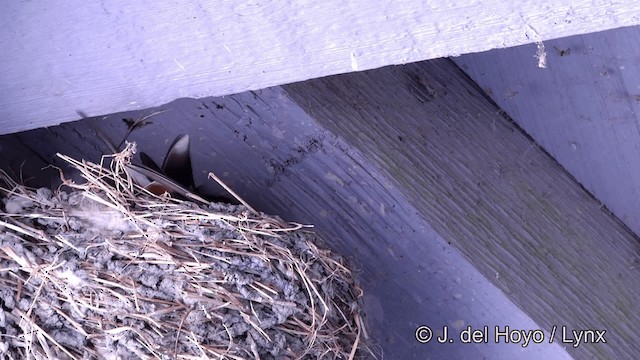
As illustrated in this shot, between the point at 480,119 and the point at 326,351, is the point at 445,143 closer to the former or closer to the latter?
the point at 480,119

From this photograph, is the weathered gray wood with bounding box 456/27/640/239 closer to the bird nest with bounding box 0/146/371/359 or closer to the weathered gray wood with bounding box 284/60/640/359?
the weathered gray wood with bounding box 284/60/640/359

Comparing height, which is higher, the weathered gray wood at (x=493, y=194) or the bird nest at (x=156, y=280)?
the weathered gray wood at (x=493, y=194)

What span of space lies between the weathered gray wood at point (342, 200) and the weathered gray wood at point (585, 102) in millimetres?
391

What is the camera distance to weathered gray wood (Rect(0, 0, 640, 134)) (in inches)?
44.4

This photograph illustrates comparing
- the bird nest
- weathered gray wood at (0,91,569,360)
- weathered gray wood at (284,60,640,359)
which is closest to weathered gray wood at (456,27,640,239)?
weathered gray wood at (284,60,640,359)

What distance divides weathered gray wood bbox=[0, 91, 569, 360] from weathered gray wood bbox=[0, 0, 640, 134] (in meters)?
0.17

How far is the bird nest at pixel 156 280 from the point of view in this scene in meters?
1.27

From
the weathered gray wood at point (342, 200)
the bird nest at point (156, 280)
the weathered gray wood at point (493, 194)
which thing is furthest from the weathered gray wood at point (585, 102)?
the bird nest at point (156, 280)

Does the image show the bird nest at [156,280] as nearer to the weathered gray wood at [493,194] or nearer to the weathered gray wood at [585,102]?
the weathered gray wood at [493,194]

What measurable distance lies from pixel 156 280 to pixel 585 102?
0.85 meters

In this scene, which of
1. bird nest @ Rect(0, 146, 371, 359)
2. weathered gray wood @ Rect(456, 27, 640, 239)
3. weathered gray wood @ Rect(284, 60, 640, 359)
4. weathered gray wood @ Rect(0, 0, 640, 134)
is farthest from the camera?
weathered gray wood @ Rect(456, 27, 640, 239)

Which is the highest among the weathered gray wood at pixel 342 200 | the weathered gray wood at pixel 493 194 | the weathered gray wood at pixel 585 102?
the weathered gray wood at pixel 585 102

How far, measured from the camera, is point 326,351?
135 centimetres

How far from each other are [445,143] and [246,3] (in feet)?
1.66
